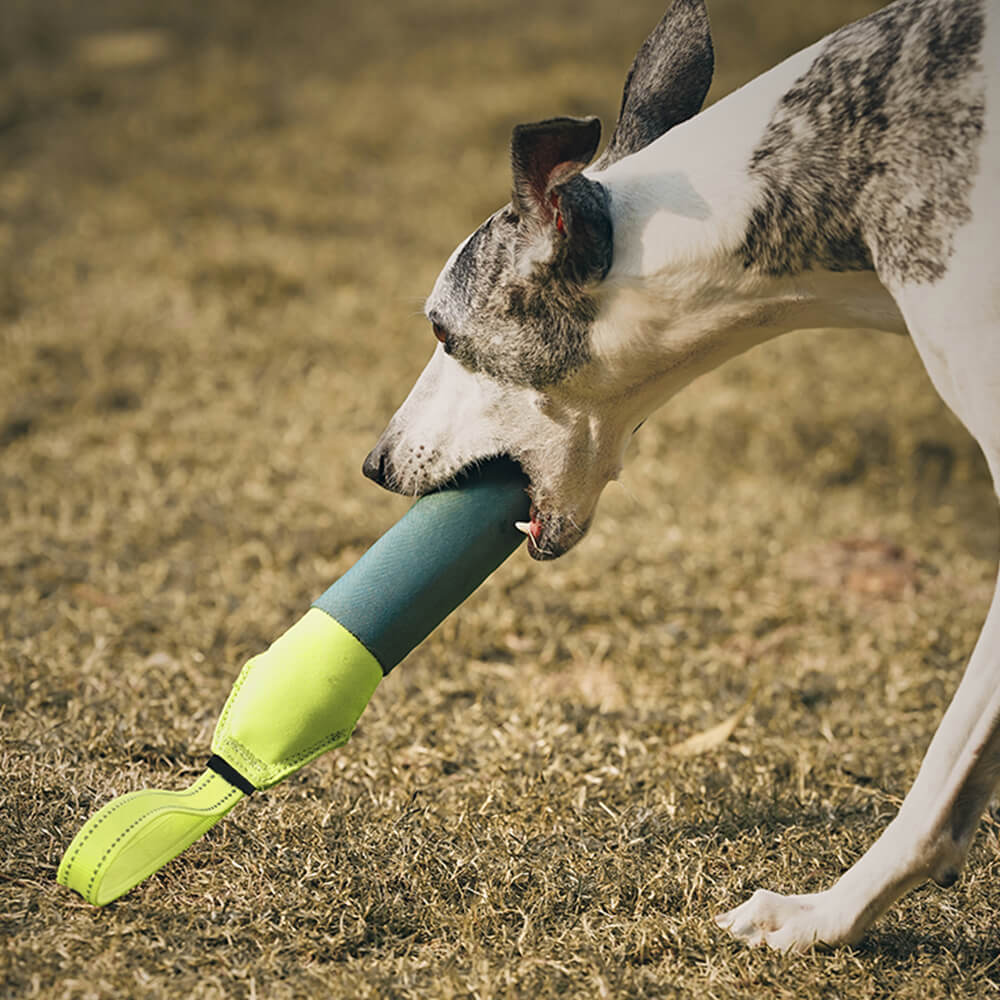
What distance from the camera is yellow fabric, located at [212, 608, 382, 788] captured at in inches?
84.0

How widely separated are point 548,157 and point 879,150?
564 millimetres

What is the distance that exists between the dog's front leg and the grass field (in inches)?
5.9

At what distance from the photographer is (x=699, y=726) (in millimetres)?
3207

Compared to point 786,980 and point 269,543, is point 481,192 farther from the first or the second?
point 786,980

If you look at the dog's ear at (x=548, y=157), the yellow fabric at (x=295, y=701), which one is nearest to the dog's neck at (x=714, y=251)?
the dog's ear at (x=548, y=157)

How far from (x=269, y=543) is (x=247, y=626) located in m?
0.62

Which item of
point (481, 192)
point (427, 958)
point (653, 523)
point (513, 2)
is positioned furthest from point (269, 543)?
point (513, 2)

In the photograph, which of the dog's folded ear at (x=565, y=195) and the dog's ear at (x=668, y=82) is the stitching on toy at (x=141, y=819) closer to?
the dog's folded ear at (x=565, y=195)

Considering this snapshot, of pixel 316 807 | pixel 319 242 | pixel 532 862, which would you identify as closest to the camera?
pixel 532 862

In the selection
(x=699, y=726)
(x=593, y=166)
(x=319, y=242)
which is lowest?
(x=699, y=726)

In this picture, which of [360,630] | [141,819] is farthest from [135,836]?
[360,630]

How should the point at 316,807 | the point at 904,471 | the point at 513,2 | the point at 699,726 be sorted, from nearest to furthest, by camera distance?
the point at 316,807
the point at 699,726
the point at 904,471
the point at 513,2

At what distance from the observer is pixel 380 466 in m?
2.48

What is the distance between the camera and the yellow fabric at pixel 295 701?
2.13 m
